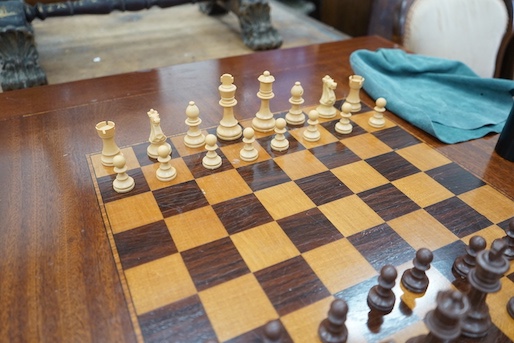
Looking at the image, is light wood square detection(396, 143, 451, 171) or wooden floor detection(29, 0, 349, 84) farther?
wooden floor detection(29, 0, 349, 84)

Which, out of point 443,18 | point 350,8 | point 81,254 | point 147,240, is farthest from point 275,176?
point 350,8

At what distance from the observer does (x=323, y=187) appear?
1.00 metres

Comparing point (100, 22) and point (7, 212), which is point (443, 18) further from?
point (100, 22)

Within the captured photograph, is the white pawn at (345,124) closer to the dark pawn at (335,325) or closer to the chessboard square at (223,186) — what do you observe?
the chessboard square at (223,186)

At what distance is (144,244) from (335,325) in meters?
0.42

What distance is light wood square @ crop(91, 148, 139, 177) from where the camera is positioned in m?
1.04

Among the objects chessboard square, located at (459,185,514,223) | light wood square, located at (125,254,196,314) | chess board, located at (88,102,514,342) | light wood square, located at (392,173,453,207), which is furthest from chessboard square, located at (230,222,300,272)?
chessboard square, located at (459,185,514,223)

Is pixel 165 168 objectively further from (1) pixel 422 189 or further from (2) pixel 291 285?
(1) pixel 422 189

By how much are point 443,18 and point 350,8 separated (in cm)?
157

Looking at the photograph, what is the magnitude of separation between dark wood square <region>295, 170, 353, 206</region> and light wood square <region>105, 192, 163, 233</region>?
36 centimetres

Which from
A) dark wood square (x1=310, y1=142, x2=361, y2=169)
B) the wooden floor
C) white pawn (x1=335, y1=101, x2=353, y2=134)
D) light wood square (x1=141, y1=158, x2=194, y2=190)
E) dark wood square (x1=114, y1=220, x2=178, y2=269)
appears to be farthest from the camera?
the wooden floor

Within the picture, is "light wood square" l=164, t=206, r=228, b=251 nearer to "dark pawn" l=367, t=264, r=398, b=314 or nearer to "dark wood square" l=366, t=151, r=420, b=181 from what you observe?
"dark pawn" l=367, t=264, r=398, b=314

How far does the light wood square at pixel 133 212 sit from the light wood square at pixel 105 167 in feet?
0.43

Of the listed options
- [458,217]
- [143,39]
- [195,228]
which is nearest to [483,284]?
[458,217]
